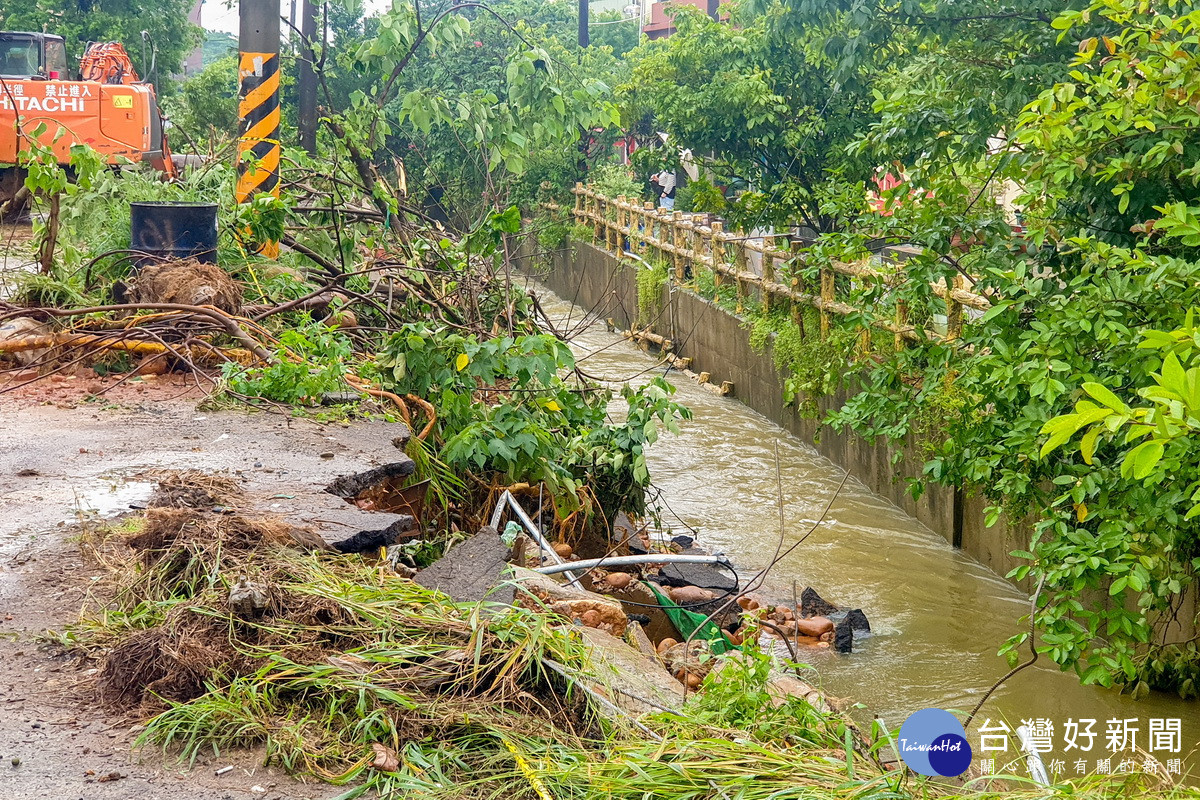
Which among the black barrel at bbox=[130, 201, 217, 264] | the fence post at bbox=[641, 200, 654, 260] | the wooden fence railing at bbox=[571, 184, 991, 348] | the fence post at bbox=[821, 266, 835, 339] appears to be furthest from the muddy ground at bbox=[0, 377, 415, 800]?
the fence post at bbox=[641, 200, 654, 260]

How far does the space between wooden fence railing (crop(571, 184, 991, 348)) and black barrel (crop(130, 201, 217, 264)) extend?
3661 mm

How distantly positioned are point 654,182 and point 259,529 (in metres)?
17.3

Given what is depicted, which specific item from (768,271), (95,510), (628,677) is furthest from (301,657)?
(768,271)

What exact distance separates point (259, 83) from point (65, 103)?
8.68m

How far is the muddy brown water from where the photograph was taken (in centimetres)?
548

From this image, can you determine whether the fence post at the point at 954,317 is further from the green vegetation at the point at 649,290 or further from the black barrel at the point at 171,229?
the green vegetation at the point at 649,290

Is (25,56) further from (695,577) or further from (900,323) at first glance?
(695,577)

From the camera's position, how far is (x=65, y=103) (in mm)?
15328

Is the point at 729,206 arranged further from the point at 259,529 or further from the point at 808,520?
the point at 259,529

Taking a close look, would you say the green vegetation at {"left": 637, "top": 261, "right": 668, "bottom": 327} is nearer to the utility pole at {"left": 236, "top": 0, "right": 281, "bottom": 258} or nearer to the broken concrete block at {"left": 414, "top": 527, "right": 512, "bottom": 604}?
the utility pole at {"left": 236, "top": 0, "right": 281, "bottom": 258}

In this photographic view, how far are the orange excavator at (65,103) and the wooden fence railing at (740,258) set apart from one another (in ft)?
20.2

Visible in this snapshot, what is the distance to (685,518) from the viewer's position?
8516 mm

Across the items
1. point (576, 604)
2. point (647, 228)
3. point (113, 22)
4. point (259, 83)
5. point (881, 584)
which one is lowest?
point (881, 584)

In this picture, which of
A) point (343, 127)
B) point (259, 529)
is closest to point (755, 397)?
point (343, 127)
